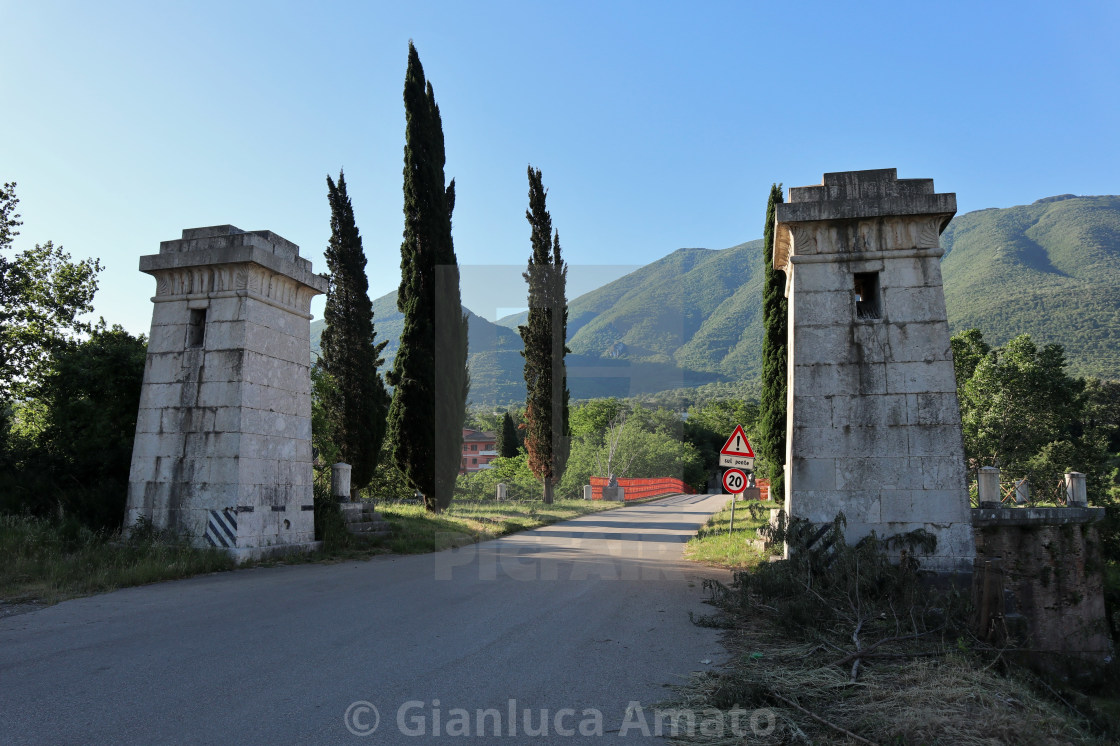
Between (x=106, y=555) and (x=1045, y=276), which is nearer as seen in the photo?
(x=106, y=555)

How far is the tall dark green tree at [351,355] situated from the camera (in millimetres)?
21812

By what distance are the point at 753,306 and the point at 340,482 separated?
10076cm

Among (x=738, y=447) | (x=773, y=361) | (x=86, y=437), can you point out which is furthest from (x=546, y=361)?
(x=86, y=437)

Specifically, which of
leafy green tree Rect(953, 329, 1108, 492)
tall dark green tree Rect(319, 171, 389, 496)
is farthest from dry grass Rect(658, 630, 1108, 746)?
leafy green tree Rect(953, 329, 1108, 492)

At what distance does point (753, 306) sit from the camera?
10812 centimetres

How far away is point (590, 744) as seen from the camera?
3768mm

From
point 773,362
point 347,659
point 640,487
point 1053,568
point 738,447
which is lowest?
point 347,659

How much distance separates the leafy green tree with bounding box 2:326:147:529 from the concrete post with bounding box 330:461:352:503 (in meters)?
3.58

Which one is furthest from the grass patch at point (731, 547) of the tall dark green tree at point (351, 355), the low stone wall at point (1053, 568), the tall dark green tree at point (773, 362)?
the tall dark green tree at point (351, 355)

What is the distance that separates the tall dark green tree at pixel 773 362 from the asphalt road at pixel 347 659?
10.6 metres

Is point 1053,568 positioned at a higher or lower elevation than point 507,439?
lower

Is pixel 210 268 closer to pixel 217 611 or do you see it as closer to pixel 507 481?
pixel 217 611

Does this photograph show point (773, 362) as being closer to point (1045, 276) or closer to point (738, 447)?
point (738, 447)

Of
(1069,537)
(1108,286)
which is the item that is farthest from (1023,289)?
(1069,537)
